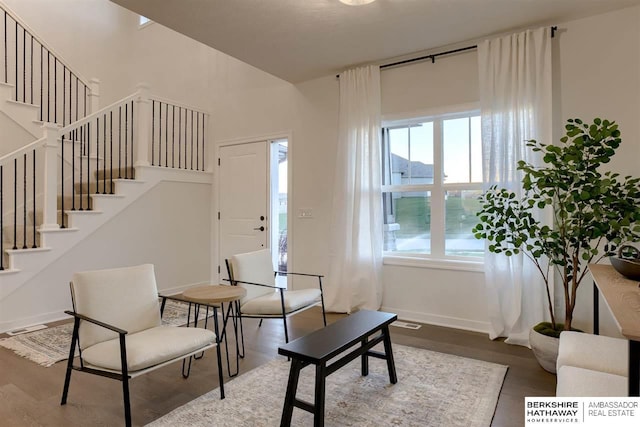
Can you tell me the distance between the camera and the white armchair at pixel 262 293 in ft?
9.82

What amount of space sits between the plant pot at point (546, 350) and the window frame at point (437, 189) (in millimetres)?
945

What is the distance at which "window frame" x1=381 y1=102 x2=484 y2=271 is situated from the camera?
3.71m

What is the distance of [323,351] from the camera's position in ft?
6.35

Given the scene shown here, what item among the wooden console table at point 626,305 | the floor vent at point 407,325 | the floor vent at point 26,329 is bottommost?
the floor vent at point 407,325

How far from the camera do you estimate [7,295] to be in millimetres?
3615

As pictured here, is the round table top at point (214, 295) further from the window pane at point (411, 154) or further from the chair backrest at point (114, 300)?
the window pane at point (411, 154)

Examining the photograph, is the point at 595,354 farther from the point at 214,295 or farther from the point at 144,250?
the point at 144,250

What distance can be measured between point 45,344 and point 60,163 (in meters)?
2.88

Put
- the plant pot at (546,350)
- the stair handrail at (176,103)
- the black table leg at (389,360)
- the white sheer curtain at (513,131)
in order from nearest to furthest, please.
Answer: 1. the black table leg at (389,360)
2. the plant pot at (546,350)
3. the white sheer curtain at (513,131)
4. the stair handrail at (176,103)

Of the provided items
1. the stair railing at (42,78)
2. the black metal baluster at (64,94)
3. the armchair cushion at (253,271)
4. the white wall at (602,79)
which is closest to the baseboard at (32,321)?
the armchair cushion at (253,271)

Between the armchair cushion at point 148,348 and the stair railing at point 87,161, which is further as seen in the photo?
the stair railing at point 87,161

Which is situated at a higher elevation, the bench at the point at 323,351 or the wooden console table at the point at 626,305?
the wooden console table at the point at 626,305

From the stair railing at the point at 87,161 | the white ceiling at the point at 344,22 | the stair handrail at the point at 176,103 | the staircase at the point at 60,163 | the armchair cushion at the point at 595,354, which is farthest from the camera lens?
the stair handrail at the point at 176,103

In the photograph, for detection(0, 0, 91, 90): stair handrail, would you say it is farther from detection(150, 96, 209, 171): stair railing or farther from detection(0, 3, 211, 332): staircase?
detection(150, 96, 209, 171): stair railing
